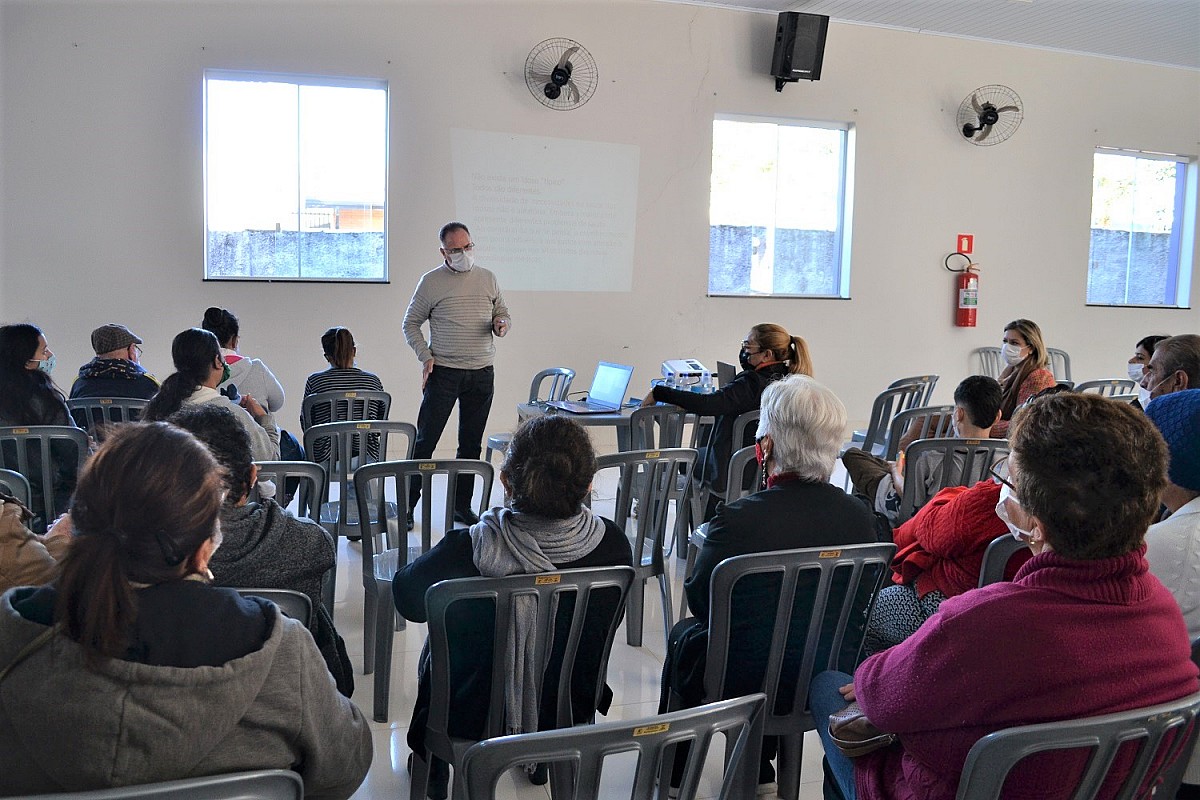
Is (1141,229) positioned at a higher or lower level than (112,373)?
higher

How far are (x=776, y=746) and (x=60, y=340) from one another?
17.9 ft

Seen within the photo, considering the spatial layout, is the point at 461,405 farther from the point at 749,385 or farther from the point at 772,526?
the point at 772,526

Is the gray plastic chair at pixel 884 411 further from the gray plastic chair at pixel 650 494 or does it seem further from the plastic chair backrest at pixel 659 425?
the gray plastic chair at pixel 650 494

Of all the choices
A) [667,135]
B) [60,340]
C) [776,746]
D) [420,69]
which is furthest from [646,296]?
[776,746]

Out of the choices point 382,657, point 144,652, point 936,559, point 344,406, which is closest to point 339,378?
point 344,406

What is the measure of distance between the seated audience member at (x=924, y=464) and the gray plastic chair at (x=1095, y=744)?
6.11 ft

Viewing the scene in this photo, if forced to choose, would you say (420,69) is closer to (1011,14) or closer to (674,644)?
(1011,14)

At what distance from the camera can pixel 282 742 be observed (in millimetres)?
1278

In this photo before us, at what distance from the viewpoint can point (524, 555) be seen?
6.37 ft

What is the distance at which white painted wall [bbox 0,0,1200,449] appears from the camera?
19.6 feet

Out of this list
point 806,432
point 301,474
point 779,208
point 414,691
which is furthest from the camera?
point 779,208

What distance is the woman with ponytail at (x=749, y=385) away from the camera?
3.94 meters

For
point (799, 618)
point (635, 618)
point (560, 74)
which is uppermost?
point (560, 74)

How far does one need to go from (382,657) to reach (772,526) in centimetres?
123
